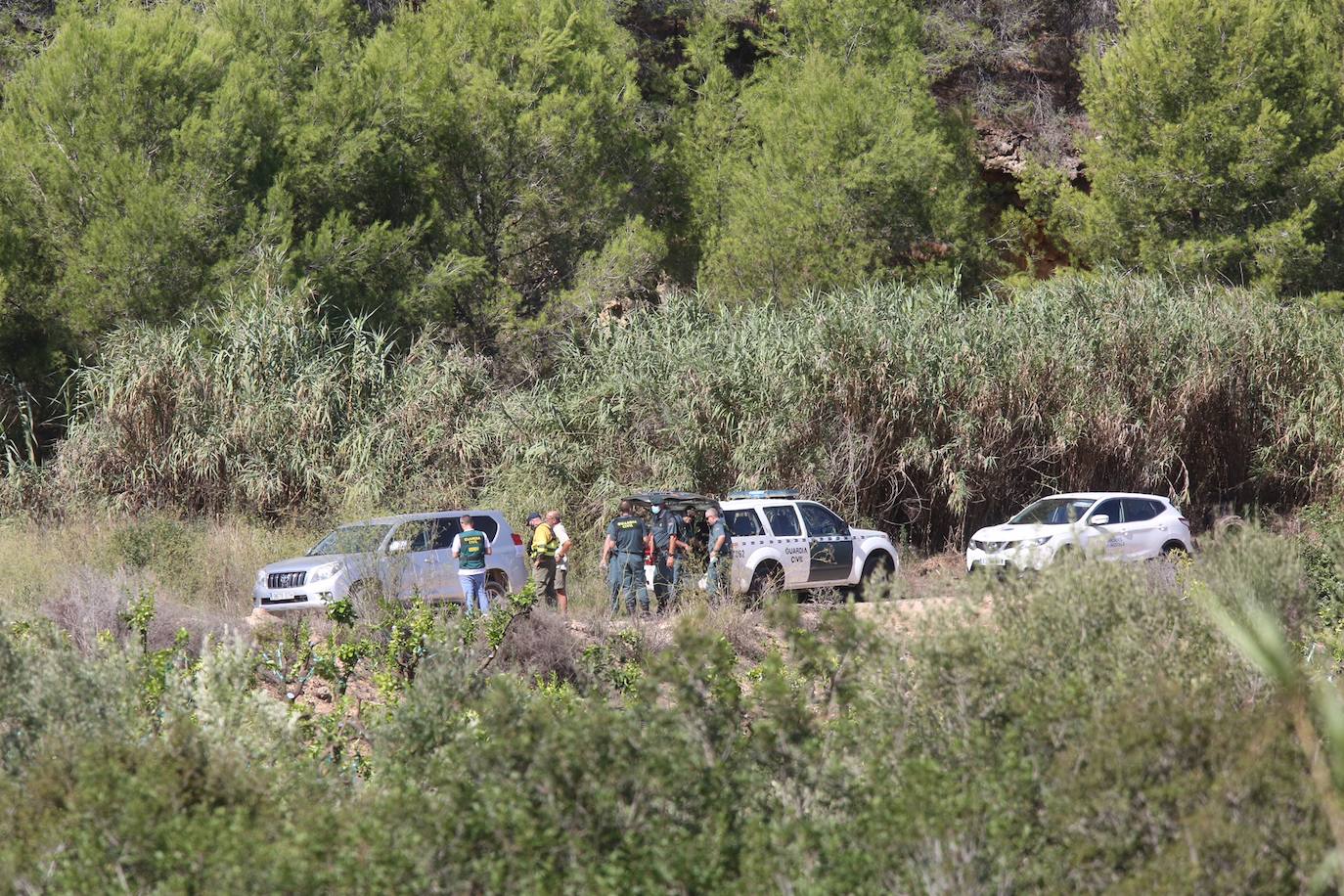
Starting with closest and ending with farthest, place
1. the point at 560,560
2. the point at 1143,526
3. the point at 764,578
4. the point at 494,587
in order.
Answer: the point at 560,560 → the point at 494,587 → the point at 764,578 → the point at 1143,526

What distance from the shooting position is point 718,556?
16.3 meters

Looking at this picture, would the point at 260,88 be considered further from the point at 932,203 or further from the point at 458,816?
the point at 458,816

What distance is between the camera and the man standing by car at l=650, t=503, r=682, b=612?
53.7 ft

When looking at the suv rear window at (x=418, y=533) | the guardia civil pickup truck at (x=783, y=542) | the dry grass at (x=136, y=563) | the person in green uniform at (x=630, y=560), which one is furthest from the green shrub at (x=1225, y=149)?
the dry grass at (x=136, y=563)

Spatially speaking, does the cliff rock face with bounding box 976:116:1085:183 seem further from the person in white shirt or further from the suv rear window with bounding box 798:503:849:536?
the person in white shirt

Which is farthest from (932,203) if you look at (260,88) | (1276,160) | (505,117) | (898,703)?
(898,703)

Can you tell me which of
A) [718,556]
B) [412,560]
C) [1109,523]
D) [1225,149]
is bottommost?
[1109,523]

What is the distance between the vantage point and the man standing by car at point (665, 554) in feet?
53.7

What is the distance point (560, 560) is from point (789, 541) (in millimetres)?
2991

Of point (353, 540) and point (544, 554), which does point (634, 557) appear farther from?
point (353, 540)

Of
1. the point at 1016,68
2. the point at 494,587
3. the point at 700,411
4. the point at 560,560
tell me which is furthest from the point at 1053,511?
the point at 1016,68

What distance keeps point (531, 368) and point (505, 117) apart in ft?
21.1

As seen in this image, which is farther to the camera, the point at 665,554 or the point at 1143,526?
the point at 1143,526

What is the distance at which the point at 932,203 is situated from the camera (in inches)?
1268
